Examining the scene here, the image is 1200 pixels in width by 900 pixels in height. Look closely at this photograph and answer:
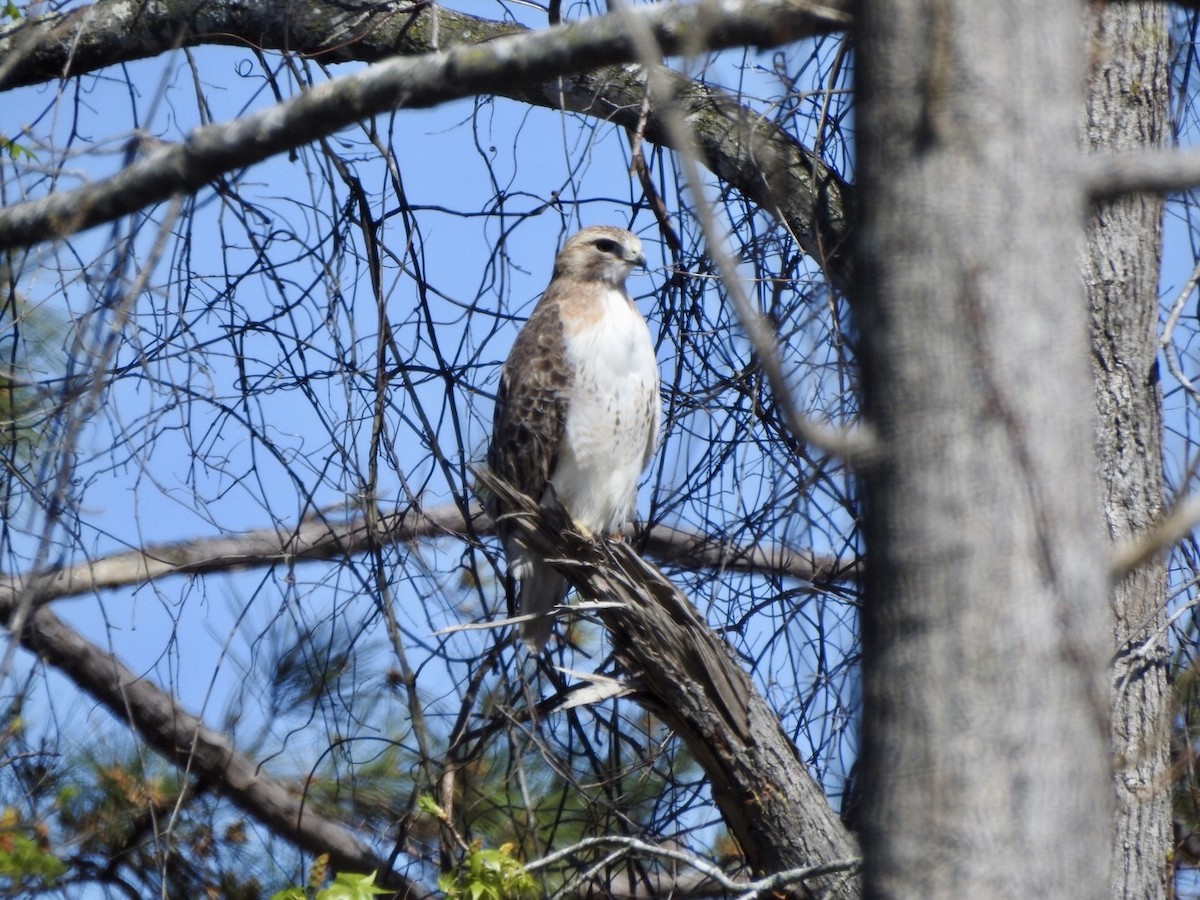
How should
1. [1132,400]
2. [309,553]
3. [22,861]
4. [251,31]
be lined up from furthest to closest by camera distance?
A: [309,553] → [251,31] → [22,861] → [1132,400]

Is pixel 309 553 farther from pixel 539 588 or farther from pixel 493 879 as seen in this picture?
pixel 493 879

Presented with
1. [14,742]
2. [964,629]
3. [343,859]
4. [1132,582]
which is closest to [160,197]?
[964,629]

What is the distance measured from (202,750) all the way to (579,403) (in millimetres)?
1669

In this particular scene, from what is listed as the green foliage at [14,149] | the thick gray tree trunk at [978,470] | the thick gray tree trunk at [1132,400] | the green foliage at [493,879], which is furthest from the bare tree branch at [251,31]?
the thick gray tree trunk at [978,470]

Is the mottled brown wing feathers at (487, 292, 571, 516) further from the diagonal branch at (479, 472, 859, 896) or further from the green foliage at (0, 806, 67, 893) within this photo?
the green foliage at (0, 806, 67, 893)

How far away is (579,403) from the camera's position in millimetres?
4430

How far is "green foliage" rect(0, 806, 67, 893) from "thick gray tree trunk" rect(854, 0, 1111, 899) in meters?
2.70

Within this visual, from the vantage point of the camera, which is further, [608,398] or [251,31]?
[608,398]

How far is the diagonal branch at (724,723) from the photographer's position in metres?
2.82

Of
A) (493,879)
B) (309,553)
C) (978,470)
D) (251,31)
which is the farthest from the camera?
(309,553)

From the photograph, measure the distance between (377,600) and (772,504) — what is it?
1058 millimetres

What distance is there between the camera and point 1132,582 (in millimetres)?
3018

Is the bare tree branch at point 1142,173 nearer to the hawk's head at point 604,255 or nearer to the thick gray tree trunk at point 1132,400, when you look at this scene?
the thick gray tree trunk at point 1132,400

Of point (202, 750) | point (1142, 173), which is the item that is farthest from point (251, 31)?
point (1142, 173)
